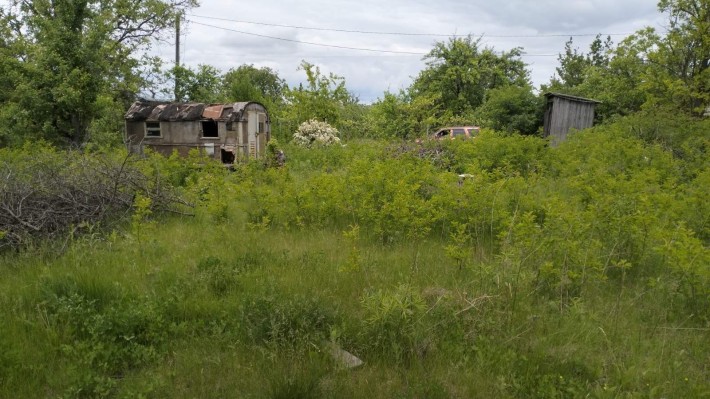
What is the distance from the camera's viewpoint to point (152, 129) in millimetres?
15789

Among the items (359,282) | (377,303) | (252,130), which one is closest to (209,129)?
(252,130)

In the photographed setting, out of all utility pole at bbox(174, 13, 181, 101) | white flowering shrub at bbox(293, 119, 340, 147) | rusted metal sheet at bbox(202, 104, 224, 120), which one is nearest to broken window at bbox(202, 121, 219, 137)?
rusted metal sheet at bbox(202, 104, 224, 120)

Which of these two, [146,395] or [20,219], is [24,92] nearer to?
[20,219]

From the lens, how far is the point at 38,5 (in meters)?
14.0

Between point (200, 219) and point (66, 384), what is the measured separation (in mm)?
4526

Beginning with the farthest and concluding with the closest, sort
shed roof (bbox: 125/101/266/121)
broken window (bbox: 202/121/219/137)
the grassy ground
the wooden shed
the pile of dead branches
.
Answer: the wooden shed, broken window (bbox: 202/121/219/137), shed roof (bbox: 125/101/266/121), the pile of dead branches, the grassy ground

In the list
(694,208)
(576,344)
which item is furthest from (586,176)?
(576,344)

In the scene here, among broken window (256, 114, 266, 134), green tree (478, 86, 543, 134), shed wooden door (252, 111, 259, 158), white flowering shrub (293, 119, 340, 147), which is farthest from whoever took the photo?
white flowering shrub (293, 119, 340, 147)

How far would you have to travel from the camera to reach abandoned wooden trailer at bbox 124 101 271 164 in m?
15.3

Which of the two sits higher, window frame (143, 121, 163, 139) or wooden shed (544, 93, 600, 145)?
wooden shed (544, 93, 600, 145)

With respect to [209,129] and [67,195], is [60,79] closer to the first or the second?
[209,129]

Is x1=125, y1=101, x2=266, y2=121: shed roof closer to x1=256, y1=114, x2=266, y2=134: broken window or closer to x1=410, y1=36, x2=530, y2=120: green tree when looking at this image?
A: x1=256, y1=114, x2=266, y2=134: broken window

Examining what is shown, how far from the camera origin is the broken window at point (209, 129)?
15608 mm

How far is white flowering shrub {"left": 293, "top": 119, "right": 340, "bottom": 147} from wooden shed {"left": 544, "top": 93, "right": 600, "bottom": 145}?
9269 mm
